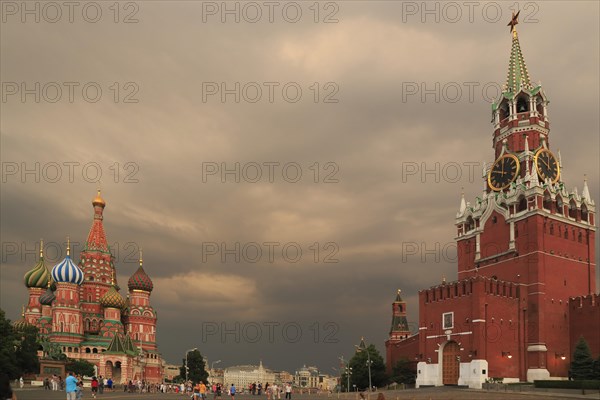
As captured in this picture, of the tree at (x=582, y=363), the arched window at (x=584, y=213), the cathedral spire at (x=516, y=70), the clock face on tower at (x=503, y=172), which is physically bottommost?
the tree at (x=582, y=363)

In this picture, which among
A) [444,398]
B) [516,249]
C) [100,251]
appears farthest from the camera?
[100,251]

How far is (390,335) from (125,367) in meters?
47.1

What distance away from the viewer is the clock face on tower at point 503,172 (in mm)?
79188

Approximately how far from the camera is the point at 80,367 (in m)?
98.3

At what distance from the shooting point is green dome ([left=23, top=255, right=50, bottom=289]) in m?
118

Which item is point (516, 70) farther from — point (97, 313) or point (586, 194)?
point (97, 313)

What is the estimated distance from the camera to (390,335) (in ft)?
397

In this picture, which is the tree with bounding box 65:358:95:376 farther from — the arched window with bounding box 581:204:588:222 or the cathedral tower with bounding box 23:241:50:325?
the arched window with bounding box 581:204:588:222

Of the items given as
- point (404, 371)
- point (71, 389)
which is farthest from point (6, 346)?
point (404, 371)

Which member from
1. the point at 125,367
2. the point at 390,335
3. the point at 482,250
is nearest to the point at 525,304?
the point at 482,250

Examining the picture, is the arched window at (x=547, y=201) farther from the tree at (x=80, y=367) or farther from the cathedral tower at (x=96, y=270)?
the cathedral tower at (x=96, y=270)

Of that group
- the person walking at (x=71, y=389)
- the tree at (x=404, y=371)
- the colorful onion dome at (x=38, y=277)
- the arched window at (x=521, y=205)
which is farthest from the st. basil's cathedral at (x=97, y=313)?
the person walking at (x=71, y=389)

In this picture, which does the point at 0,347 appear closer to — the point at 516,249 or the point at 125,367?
the point at 125,367

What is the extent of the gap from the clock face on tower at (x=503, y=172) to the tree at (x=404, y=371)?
26338 mm
